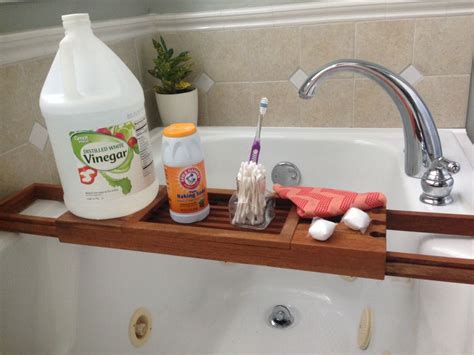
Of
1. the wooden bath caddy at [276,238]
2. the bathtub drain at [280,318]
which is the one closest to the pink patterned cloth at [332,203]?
the wooden bath caddy at [276,238]

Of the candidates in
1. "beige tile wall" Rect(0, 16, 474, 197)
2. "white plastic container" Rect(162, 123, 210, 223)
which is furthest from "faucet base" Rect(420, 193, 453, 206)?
"beige tile wall" Rect(0, 16, 474, 197)

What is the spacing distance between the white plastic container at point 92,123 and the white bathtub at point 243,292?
0.65ft

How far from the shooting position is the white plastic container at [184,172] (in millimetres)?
619

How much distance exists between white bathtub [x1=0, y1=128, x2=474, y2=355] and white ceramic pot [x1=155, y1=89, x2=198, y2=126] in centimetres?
7

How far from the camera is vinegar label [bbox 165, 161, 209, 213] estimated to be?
2.06ft

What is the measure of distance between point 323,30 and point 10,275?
989 mm

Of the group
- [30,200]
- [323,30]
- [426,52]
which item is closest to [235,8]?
[323,30]

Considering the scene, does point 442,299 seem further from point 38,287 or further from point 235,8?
point 235,8

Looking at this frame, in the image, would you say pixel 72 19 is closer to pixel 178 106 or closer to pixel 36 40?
pixel 36 40

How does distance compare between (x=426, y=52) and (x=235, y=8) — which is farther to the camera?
(x=235, y=8)

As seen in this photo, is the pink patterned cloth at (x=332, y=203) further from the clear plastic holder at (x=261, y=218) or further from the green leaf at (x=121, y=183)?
the green leaf at (x=121, y=183)

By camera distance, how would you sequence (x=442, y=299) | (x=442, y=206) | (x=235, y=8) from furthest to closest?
(x=235, y=8) → (x=442, y=206) → (x=442, y=299)

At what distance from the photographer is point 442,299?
2.10 feet

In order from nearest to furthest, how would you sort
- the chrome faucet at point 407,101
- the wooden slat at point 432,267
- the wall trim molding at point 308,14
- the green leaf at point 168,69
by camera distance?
the wooden slat at point 432,267 → the chrome faucet at point 407,101 → the wall trim molding at point 308,14 → the green leaf at point 168,69
